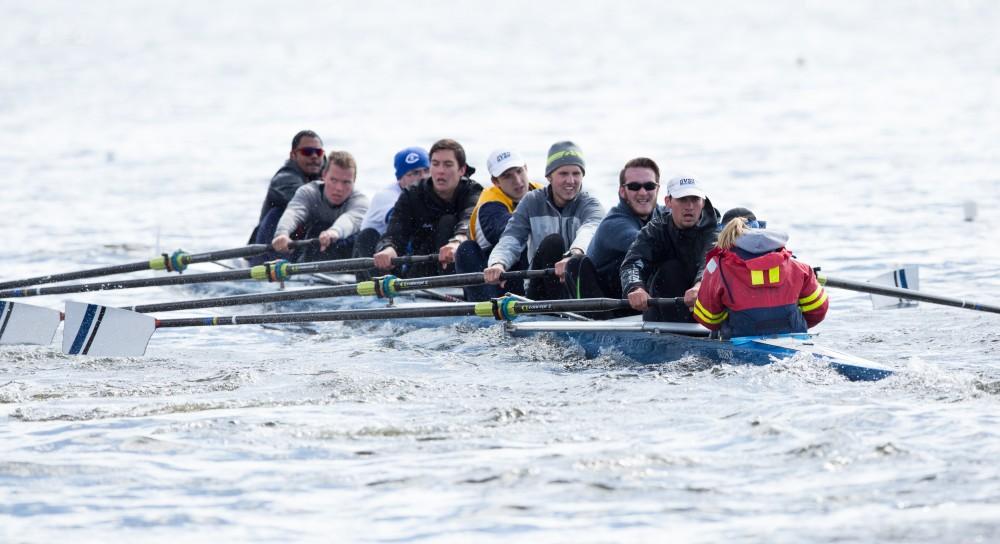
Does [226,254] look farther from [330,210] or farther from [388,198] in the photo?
[388,198]

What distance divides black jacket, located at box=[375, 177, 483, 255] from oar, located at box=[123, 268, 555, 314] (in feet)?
3.39

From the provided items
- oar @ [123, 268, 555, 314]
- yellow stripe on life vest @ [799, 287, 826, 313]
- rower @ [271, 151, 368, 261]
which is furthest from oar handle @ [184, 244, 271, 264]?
yellow stripe on life vest @ [799, 287, 826, 313]

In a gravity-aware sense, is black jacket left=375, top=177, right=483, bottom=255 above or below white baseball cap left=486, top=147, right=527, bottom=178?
below

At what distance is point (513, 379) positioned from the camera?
838 cm

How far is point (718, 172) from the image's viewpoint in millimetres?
22844

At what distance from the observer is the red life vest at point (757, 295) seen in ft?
25.4

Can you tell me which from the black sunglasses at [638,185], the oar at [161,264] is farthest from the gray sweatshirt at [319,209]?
the black sunglasses at [638,185]

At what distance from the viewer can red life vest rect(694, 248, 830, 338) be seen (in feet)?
25.4

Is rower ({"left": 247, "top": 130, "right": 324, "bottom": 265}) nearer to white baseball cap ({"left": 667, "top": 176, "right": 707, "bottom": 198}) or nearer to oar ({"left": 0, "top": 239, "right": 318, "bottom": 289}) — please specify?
oar ({"left": 0, "top": 239, "right": 318, "bottom": 289})

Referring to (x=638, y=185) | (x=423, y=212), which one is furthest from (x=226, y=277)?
(x=638, y=185)

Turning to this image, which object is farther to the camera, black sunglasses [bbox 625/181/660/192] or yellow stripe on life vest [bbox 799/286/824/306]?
black sunglasses [bbox 625/181/660/192]

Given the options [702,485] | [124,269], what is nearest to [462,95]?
[124,269]

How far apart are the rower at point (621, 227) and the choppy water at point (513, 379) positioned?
576mm

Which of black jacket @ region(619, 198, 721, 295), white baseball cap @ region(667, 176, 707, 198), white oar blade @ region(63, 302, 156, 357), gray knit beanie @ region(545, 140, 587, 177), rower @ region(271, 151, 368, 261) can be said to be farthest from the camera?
rower @ region(271, 151, 368, 261)
